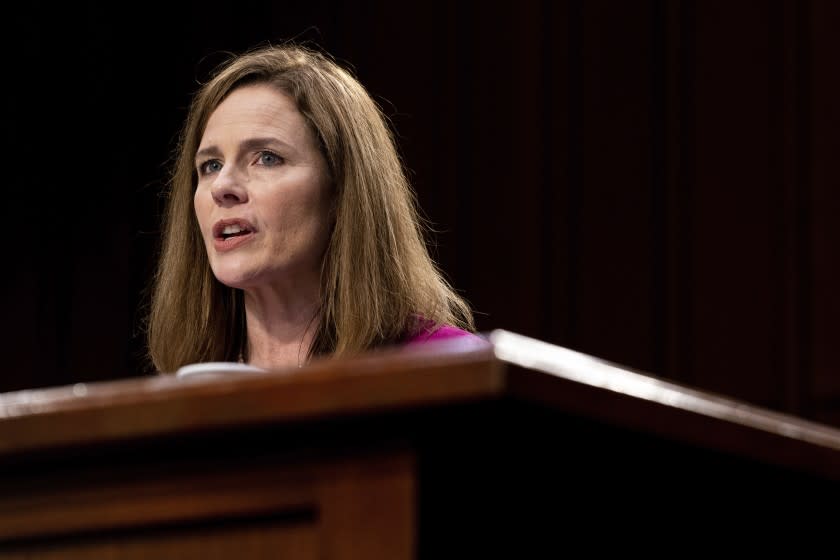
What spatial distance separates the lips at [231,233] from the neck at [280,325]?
7 centimetres

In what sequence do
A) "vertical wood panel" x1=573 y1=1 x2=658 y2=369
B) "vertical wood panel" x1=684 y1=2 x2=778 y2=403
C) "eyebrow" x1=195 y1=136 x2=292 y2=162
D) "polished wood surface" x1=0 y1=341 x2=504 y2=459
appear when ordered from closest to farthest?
"polished wood surface" x1=0 y1=341 x2=504 y2=459 → "eyebrow" x1=195 y1=136 x2=292 y2=162 → "vertical wood panel" x1=684 y1=2 x2=778 y2=403 → "vertical wood panel" x1=573 y1=1 x2=658 y2=369

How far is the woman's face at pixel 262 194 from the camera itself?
59.2 inches

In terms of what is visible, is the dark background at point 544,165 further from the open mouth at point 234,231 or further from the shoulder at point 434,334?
the shoulder at point 434,334

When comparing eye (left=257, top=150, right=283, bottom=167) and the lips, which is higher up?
eye (left=257, top=150, right=283, bottom=167)

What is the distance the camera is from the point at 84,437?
22.9 inches

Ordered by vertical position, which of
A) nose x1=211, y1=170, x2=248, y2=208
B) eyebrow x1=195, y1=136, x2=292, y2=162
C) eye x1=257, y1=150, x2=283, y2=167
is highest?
eyebrow x1=195, y1=136, x2=292, y2=162

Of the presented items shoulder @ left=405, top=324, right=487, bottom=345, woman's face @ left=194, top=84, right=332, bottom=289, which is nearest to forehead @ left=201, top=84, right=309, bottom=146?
woman's face @ left=194, top=84, right=332, bottom=289

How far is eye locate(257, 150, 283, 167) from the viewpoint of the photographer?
1.57m

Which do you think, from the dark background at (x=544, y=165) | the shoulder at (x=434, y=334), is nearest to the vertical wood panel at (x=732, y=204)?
the dark background at (x=544, y=165)

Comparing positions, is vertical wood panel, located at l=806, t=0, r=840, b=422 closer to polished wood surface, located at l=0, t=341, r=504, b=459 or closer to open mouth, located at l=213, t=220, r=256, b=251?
open mouth, located at l=213, t=220, r=256, b=251

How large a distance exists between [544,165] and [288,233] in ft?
3.90

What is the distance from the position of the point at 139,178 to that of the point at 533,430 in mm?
2690

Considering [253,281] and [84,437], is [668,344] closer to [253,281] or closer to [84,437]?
[253,281]

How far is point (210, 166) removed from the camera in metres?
1.61
